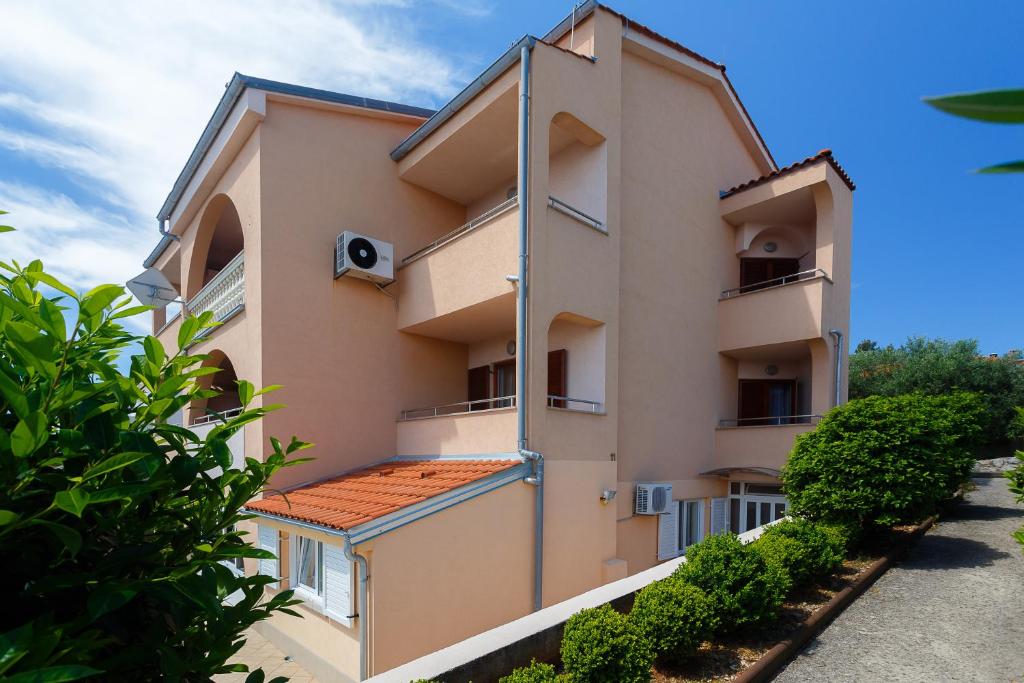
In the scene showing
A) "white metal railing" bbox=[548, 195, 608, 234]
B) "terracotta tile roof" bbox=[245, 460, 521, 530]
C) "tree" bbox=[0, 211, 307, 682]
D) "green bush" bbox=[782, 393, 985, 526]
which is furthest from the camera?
"white metal railing" bbox=[548, 195, 608, 234]

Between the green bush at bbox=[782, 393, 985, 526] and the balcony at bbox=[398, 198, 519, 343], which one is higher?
the balcony at bbox=[398, 198, 519, 343]

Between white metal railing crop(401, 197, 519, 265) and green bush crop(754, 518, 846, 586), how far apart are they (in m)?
6.45

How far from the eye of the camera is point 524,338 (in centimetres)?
891

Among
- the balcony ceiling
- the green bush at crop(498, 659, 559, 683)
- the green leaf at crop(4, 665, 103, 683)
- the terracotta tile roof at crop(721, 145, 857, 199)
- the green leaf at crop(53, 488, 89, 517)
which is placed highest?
the terracotta tile roof at crop(721, 145, 857, 199)

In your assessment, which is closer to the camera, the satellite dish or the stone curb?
the stone curb

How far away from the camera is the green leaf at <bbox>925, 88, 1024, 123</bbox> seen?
2.16 feet

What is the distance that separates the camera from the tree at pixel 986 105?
0.66m

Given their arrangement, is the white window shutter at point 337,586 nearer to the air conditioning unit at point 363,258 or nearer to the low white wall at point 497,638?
the low white wall at point 497,638

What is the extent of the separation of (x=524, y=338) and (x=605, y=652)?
516cm

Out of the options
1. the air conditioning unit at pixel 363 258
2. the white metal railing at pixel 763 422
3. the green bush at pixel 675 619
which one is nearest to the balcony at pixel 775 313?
the white metal railing at pixel 763 422

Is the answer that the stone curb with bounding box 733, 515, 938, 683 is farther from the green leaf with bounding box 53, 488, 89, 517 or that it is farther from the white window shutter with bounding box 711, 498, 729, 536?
the green leaf with bounding box 53, 488, 89, 517

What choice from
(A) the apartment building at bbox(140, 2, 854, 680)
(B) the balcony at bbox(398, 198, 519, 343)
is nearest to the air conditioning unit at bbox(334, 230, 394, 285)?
(A) the apartment building at bbox(140, 2, 854, 680)

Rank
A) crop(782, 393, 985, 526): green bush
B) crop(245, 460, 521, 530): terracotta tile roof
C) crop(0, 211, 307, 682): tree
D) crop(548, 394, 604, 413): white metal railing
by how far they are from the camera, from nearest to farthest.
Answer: crop(0, 211, 307, 682): tree → crop(245, 460, 521, 530): terracotta tile roof → crop(782, 393, 985, 526): green bush → crop(548, 394, 604, 413): white metal railing

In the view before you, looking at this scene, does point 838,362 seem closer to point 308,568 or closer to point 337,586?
point 337,586
